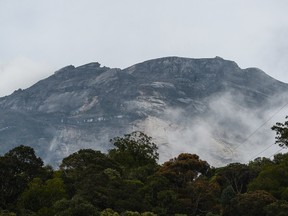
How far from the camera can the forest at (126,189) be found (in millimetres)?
49500

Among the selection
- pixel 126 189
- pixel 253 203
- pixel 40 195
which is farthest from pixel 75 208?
pixel 253 203

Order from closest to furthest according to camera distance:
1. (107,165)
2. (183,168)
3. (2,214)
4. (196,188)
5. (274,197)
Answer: (2,214) < (274,197) < (196,188) < (107,165) < (183,168)

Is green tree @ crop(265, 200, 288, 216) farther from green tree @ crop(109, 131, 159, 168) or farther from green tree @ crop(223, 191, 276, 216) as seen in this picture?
green tree @ crop(109, 131, 159, 168)

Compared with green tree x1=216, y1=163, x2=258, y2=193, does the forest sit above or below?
below

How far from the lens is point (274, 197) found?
185 feet

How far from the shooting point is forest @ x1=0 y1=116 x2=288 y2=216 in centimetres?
4950

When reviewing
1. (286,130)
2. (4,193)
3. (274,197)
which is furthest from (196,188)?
(4,193)

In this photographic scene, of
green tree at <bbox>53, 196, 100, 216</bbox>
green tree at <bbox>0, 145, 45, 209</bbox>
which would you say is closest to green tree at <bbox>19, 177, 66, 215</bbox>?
green tree at <bbox>0, 145, 45, 209</bbox>

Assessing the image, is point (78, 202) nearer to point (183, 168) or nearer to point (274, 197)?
point (274, 197)

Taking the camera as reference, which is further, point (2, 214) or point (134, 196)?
point (134, 196)

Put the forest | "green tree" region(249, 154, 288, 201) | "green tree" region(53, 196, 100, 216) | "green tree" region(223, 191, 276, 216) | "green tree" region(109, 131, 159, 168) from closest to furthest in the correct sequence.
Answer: "green tree" region(53, 196, 100, 216) < the forest < "green tree" region(223, 191, 276, 216) < "green tree" region(249, 154, 288, 201) < "green tree" region(109, 131, 159, 168)

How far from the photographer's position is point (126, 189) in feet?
180

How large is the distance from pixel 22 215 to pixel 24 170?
12.0m

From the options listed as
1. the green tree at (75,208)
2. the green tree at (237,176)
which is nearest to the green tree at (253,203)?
the green tree at (237,176)
